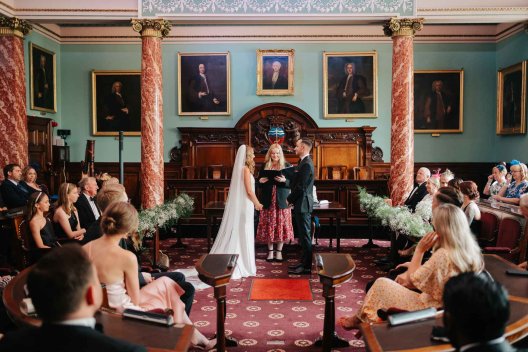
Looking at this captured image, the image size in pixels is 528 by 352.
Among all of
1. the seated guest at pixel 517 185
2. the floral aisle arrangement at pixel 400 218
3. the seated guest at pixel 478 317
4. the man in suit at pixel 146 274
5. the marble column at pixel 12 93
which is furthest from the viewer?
the marble column at pixel 12 93

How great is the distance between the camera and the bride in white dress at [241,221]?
7902 mm

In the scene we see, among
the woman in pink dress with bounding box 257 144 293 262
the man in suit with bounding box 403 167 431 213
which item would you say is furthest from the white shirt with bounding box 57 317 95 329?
the man in suit with bounding box 403 167 431 213

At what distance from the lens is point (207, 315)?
19.8 feet

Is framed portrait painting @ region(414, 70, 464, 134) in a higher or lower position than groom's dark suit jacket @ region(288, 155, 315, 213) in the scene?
higher

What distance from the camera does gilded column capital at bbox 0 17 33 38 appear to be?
10.5m

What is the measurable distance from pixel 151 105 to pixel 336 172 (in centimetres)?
528

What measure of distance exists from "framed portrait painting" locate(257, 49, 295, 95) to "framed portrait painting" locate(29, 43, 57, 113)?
5.45 meters

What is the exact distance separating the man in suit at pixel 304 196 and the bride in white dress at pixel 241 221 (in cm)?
60

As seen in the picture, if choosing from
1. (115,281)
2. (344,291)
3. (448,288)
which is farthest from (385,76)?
(448,288)

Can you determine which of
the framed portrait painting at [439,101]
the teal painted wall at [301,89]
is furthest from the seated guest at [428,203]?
the framed portrait painting at [439,101]

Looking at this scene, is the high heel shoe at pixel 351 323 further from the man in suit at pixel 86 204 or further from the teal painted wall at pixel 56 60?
the teal painted wall at pixel 56 60

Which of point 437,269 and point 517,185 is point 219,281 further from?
point 517,185

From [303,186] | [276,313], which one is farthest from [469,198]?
[276,313]

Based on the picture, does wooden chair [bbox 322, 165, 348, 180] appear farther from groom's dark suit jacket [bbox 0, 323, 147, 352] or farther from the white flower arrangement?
groom's dark suit jacket [bbox 0, 323, 147, 352]
